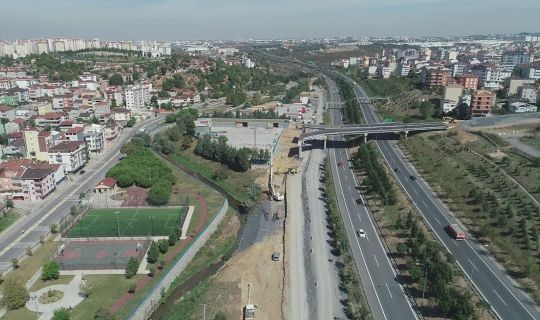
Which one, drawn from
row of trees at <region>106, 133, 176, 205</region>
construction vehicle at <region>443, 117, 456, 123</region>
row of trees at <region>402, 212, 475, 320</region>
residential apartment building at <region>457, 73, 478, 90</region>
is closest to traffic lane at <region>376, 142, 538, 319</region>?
row of trees at <region>402, 212, 475, 320</region>

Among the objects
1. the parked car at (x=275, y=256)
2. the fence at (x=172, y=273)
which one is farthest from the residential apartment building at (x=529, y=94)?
the parked car at (x=275, y=256)

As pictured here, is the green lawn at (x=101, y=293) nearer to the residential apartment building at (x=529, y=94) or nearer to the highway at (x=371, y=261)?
the highway at (x=371, y=261)

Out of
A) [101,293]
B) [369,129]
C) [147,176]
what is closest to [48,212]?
[147,176]

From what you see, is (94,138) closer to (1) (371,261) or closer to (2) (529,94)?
(1) (371,261)

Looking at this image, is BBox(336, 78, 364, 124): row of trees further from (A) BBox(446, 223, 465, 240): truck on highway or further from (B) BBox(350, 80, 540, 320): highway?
(A) BBox(446, 223, 465, 240): truck on highway

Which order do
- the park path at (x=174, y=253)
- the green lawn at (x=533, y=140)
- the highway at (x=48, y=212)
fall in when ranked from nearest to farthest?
the park path at (x=174, y=253) → the highway at (x=48, y=212) → the green lawn at (x=533, y=140)

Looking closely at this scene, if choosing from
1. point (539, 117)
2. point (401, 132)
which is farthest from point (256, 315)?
point (539, 117)
